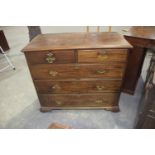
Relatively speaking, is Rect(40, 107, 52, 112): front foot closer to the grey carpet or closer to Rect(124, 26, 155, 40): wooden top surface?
the grey carpet

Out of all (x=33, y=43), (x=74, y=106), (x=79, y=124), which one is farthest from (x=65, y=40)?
(x=79, y=124)

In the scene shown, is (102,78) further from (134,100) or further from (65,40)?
(134,100)

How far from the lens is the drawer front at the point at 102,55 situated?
1.38 m

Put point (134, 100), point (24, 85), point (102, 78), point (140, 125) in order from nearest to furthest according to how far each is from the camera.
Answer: point (140, 125), point (102, 78), point (134, 100), point (24, 85)

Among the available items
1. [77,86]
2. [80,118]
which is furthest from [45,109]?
[77,86]

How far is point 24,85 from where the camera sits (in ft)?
8.28

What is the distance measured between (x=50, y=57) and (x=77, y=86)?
0.48 metres

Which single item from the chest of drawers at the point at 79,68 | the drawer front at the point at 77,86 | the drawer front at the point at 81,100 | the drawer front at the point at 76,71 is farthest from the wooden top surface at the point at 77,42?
the drawer front at the point at 81,100

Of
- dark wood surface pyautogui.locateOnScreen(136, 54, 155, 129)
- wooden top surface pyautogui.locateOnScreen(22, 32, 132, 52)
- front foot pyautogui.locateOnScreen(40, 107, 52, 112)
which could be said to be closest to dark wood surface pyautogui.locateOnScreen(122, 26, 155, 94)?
wooden top surface pyautogui.locateOnScreen(22, 32, 132, 52)

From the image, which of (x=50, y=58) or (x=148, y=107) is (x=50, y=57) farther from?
(x=148, y=107)

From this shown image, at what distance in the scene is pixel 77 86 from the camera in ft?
5.49

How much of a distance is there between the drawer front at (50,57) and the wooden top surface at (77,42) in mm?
51

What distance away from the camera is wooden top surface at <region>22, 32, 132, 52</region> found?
136 cm

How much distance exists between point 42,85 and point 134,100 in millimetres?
1346
